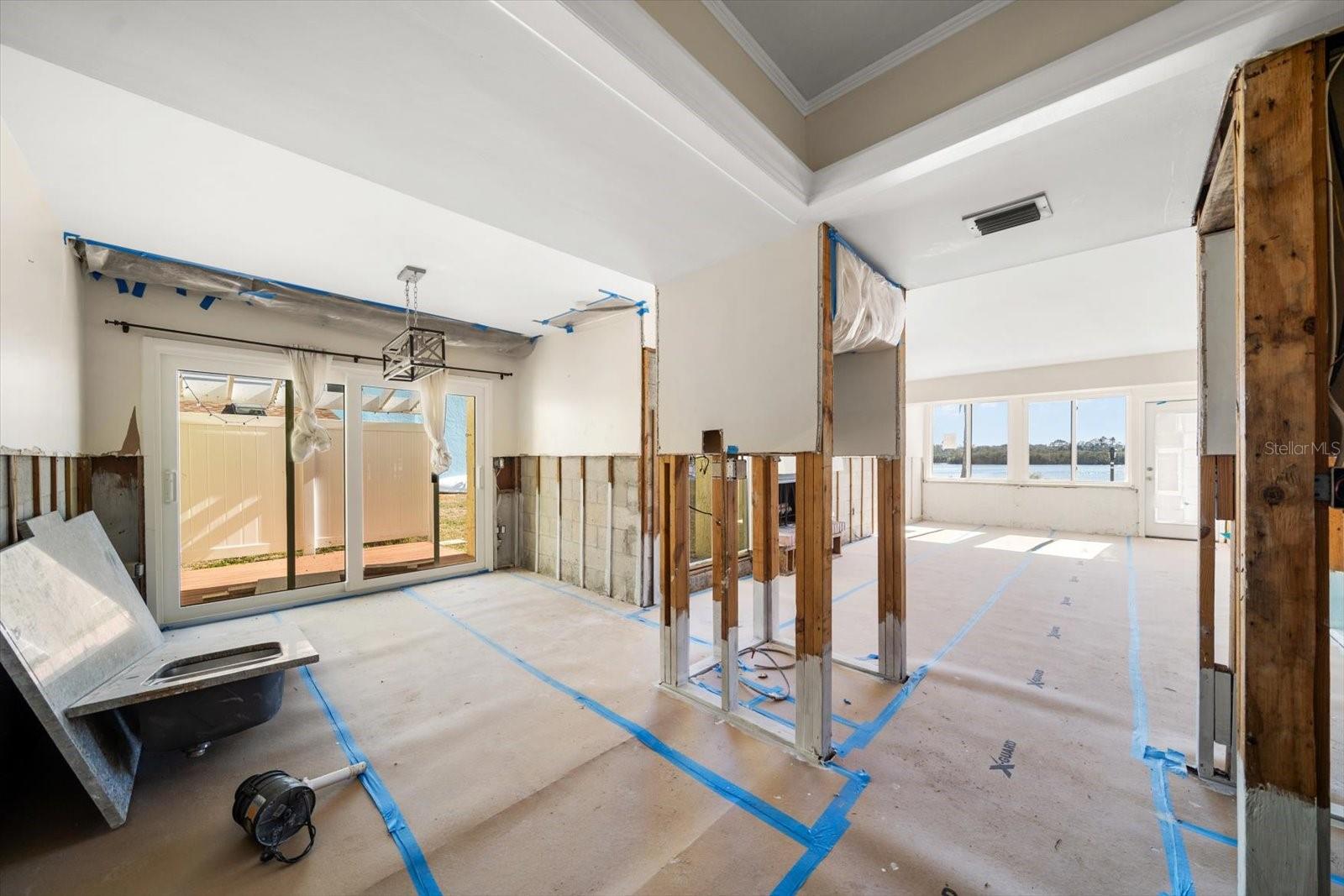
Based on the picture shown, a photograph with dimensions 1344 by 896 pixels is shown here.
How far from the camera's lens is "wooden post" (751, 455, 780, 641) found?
272 cm

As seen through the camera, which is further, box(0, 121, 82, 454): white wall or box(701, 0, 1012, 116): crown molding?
box(0, 121, 82, 454): white wall

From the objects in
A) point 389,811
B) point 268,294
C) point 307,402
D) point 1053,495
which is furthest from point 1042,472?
point 268,294

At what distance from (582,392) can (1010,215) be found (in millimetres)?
3704

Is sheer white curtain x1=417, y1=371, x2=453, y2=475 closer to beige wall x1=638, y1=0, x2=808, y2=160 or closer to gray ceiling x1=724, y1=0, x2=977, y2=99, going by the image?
beige wall x1=638, y1=0, x2=808, y2=160

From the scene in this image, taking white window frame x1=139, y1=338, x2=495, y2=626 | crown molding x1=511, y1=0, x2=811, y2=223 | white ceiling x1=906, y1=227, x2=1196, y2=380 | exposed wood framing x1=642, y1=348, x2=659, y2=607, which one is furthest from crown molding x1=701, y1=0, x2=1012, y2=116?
white window frame x1=139, y1=338, x2=495, y2=626

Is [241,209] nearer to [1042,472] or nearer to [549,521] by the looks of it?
[549,521]

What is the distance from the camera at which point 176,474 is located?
370 cm

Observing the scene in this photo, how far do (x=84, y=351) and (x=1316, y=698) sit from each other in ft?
20.4

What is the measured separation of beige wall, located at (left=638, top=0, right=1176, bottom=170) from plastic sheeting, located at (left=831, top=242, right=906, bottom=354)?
0.49m

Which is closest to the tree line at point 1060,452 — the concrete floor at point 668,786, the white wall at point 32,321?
the concrete floor at point 668,786

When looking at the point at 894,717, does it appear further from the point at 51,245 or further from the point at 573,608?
the point at 51,245

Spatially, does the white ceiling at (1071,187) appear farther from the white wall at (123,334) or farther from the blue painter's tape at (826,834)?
the white wall at (123,334)

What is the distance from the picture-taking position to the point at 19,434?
2.09 m

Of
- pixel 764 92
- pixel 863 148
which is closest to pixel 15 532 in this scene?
pixel 764 92
